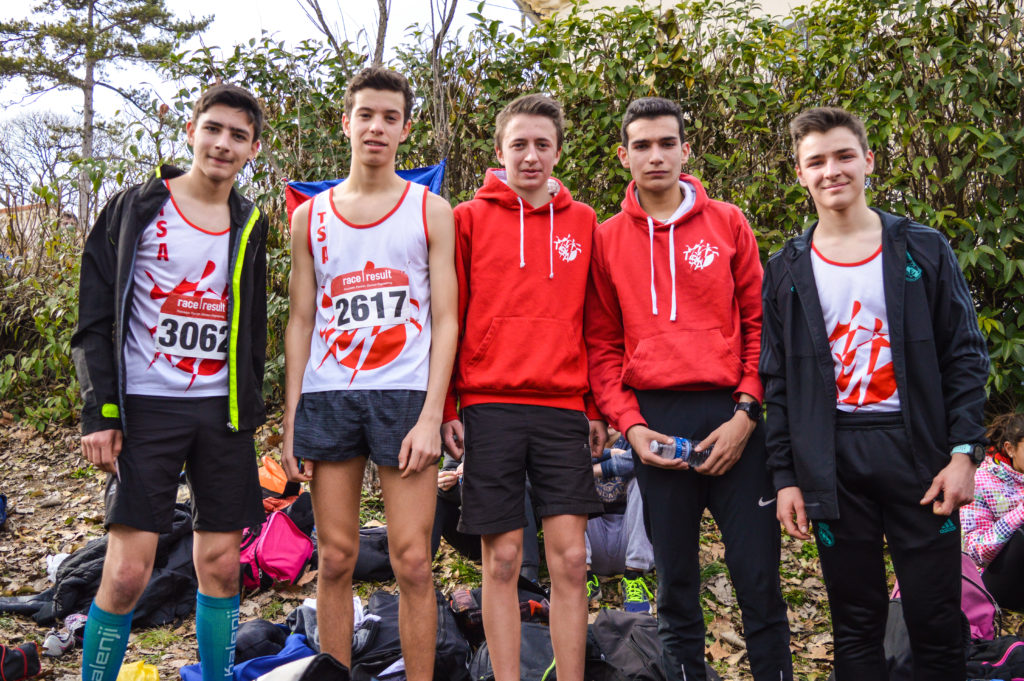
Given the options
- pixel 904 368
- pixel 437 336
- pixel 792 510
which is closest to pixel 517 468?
pixel 437 336

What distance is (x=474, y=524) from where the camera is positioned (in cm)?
266

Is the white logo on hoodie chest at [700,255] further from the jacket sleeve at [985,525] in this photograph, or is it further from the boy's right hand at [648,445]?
the jacket sleeve at [985,525]

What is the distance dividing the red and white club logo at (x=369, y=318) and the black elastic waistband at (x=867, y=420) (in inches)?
56.1

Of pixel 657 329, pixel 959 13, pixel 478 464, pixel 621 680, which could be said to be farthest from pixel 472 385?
pixel 959 13

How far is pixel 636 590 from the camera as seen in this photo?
3.93 m

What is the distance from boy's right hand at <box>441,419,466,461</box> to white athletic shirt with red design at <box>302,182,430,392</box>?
20cm

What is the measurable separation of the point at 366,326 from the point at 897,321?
171cm

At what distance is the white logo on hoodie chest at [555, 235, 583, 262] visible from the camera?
286cm

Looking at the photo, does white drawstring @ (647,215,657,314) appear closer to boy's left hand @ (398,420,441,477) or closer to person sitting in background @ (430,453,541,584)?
boy's left hand @ (398,420,441,477)

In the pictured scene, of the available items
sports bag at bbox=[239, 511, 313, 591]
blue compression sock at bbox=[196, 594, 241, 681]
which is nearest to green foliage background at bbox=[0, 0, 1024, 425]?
sports bag at bbox=[239, 511, 313, 591]

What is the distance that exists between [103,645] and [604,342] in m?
1.99

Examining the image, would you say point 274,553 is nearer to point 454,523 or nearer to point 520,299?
point 454,523

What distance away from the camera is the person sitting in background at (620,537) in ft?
13.1

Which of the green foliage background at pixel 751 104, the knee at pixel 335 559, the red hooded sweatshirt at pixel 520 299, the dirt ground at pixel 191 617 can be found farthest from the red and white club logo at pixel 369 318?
the green foliage background at pixel 751 104
